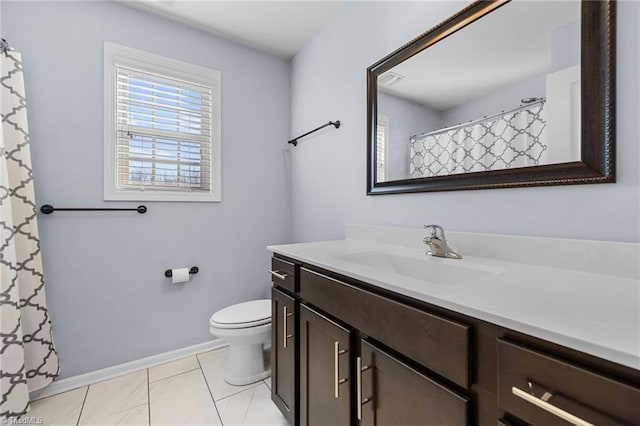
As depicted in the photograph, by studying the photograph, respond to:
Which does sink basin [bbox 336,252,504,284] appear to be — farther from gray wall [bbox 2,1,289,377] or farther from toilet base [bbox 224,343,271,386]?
gray wall [bbox 2,1,289,377]

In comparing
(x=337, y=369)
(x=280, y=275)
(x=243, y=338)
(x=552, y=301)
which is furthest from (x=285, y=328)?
(x=552, y=301)

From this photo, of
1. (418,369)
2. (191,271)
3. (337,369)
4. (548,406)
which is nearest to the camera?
(548,406)

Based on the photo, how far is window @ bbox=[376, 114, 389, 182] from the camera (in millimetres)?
1572

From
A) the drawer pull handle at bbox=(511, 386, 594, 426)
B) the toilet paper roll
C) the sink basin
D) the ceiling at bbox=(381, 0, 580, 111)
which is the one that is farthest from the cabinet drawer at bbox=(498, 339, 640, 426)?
the toilet paper roll

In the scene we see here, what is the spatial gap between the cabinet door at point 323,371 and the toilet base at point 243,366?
2.17ft

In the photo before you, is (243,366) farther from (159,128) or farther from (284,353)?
(159,128)

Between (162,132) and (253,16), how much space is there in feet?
3.42

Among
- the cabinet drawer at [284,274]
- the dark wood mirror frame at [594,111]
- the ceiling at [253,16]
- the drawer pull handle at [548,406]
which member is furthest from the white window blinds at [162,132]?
the drawer pull handle at [548,406]

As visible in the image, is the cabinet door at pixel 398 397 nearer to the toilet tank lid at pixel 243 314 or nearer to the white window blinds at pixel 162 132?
the toilet tank lid at pixel 243 314

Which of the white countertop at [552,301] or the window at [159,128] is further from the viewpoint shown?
the window at [159,128]

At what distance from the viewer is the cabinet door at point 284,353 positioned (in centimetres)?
127

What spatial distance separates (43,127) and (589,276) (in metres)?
2.65

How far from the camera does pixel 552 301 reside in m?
0.62

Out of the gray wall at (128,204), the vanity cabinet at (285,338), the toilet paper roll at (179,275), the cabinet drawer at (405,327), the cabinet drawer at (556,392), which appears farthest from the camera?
the toilet paper roll at (179,275)
